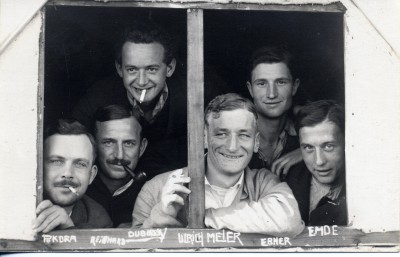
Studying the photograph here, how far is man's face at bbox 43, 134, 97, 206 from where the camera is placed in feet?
22.0

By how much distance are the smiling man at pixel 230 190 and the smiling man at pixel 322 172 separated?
0.13m

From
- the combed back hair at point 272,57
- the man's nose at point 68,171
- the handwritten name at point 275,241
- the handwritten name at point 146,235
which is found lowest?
the handwritten name at point 275,241

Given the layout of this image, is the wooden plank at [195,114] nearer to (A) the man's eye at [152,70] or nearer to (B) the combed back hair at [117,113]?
(A) the man's eye at [152,70]

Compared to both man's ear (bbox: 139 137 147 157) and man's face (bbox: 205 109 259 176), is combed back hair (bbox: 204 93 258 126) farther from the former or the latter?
man's ear (bbox: 139 137 147 157)

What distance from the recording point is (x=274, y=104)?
22.7 ft

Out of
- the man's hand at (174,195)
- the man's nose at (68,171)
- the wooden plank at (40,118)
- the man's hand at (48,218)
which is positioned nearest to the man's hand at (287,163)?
the man's hand at (174,195)

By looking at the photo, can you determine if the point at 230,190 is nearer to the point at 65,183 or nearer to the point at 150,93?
the point at 150,93

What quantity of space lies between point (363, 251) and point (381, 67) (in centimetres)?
144

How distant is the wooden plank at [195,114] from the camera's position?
6707mm

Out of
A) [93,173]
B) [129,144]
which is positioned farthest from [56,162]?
[129,144]

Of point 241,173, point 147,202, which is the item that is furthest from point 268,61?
point 147,202

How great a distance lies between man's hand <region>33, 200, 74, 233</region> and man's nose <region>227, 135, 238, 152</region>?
1.37 metres

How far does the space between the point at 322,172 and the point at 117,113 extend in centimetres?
166

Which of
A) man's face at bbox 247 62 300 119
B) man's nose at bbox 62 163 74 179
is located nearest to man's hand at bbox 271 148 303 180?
man's face at bbox 247 62 300 119
